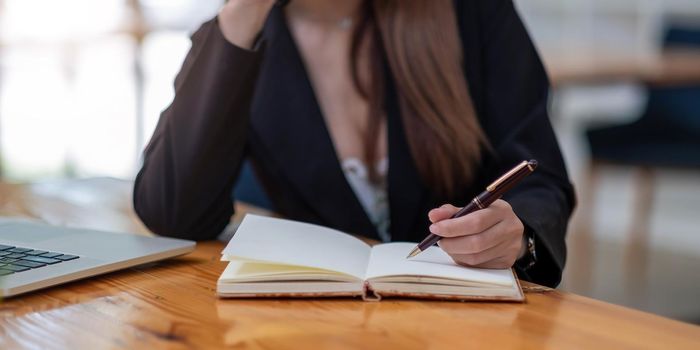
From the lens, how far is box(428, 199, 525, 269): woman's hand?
823mm

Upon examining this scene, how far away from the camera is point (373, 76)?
134cm

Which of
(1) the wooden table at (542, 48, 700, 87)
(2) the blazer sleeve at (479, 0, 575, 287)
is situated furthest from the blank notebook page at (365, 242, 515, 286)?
(1) the wooden table at (542, 48, 700, 87)

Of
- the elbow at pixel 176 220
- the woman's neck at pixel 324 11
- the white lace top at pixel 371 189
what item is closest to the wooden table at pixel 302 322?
the elbow at pixel 176 220

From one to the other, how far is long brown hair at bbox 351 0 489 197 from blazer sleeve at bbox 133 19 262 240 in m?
0.25

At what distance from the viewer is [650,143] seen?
10.9ft

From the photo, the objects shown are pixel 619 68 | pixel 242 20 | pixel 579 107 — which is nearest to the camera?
pixel 242 20

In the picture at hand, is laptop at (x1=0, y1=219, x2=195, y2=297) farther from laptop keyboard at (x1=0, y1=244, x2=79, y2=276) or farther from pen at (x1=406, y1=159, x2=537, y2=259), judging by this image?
pen at (x1=406, y1=159, x2=537, y2=259)

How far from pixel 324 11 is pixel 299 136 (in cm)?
24

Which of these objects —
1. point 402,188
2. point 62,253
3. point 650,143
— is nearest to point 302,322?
point 62,253

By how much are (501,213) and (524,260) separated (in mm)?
137

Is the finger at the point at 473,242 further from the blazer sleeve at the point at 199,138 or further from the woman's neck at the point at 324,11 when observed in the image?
the woman's neck at the point at 324,11

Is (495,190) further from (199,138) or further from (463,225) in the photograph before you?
(199,138)


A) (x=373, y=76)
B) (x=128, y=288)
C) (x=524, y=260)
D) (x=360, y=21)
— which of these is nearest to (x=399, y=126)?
(x=373, y=76)

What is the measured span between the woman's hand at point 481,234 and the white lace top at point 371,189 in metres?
0.45
